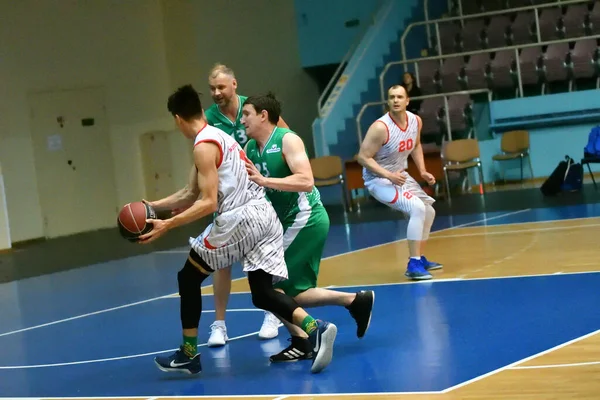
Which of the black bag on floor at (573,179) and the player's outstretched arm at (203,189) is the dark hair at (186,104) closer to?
the player's outstretched arm at (203,189)

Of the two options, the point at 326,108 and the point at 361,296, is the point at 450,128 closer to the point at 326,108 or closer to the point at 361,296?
the point at 326,108

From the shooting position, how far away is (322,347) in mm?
5848

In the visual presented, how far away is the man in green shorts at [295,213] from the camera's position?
637cm

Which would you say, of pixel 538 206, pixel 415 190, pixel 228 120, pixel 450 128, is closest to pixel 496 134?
pixel 450 128

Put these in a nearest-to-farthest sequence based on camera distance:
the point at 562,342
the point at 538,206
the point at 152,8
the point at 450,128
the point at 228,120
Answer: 1. the point at 562,342
2. the point at 228,120
3. the point at 538,206
4. the point at 450,128
5. the point at 152,8

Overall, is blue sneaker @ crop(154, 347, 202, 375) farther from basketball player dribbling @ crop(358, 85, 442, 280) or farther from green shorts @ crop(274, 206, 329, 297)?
basketball player dribbling @ crop(358, 85, 442, 280)

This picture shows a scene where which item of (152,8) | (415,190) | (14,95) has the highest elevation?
(152,8)

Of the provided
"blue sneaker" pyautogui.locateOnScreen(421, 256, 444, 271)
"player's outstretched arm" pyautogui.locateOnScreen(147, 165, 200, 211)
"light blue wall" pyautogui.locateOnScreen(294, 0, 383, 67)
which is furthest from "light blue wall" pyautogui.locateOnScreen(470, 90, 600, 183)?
"player's outstretched arm" pyautogui.locateOnScreen(147, 165, 200, 211)

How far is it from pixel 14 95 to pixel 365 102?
245 inches

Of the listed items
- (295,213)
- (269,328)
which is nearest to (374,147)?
(269,328)

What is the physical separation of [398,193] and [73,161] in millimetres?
11164

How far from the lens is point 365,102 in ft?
63.7

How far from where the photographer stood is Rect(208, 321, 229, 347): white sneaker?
7.09 metres

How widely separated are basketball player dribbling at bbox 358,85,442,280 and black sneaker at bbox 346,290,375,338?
252cm
